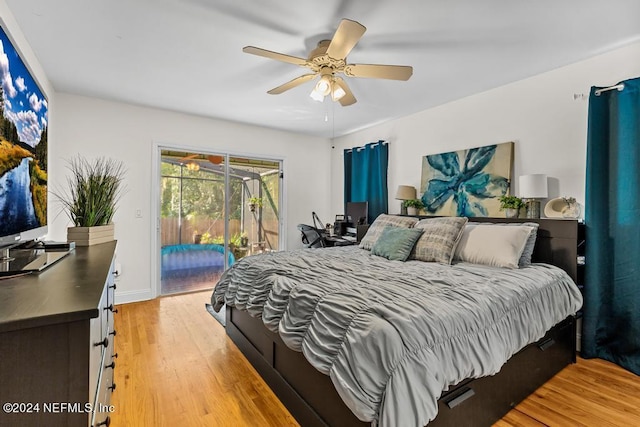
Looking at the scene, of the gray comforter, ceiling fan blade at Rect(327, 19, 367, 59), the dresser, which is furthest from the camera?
ceiling fan blade at Rect(327, 19, 367, 59)

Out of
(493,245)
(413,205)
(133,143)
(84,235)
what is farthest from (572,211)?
(133,143)

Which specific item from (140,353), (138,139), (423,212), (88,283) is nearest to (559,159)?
(423,212)

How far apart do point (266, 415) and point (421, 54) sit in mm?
2885

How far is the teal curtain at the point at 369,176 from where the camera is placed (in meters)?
4.45

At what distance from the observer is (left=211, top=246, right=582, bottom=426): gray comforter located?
3.83ft

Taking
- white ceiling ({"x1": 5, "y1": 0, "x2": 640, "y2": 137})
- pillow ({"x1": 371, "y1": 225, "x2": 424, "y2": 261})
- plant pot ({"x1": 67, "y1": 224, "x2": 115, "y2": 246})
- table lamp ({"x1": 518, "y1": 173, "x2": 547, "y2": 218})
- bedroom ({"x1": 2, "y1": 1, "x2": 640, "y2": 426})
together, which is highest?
white ceiling ({"x1": 5, "y1": 0, "x2": 640, "y2": 137})

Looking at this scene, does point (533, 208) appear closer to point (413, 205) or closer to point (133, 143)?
point (413, 205)

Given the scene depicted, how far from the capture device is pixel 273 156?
4.90 m

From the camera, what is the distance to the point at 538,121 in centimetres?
287

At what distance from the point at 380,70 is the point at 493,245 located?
5.46ft

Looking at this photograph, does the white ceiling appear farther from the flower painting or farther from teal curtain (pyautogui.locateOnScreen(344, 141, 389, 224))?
teal curtain (pyautogui.locateOnScreen(344, 141, 389, 224))

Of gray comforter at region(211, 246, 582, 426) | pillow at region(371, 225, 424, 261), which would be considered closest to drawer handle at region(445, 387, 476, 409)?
gray comforter at region(211, 246, 582, 426)

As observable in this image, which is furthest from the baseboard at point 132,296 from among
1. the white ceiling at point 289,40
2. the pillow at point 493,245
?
the pillow at point 493,245

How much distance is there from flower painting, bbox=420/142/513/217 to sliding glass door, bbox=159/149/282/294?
251cm
